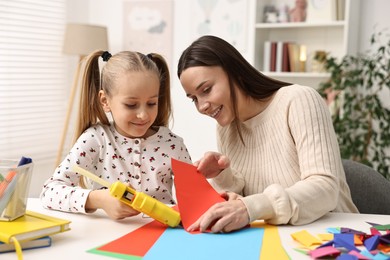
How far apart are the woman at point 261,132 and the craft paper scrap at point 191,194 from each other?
7 centimetres

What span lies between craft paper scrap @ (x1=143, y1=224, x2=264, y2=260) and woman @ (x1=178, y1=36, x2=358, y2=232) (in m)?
0.20

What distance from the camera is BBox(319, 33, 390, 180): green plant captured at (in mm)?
3438

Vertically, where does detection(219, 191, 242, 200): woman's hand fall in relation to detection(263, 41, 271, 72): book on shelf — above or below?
below

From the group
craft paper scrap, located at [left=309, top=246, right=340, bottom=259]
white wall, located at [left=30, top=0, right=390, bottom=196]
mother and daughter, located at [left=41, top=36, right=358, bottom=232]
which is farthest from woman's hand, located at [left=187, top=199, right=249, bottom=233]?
white wall, located at [left=30, top=0, right=390, bottom=196]

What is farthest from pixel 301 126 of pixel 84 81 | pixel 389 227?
pixel 84 81

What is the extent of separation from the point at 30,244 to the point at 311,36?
336 centimetres

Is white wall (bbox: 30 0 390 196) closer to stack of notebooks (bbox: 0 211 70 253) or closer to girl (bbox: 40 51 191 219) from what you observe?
girl (bbox: 40 51 191 219)

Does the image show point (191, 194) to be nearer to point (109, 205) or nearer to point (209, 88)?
point (109, 205)

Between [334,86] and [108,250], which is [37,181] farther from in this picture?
[108,250]

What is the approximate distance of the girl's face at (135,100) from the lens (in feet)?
4.89

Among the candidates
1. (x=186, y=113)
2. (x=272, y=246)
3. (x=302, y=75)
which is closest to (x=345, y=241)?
(x=272, y=246)

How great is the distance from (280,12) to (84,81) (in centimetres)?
271

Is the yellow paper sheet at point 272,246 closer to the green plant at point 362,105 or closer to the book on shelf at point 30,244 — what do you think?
the book on shelf at point 30,244

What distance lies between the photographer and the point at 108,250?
106 cm
